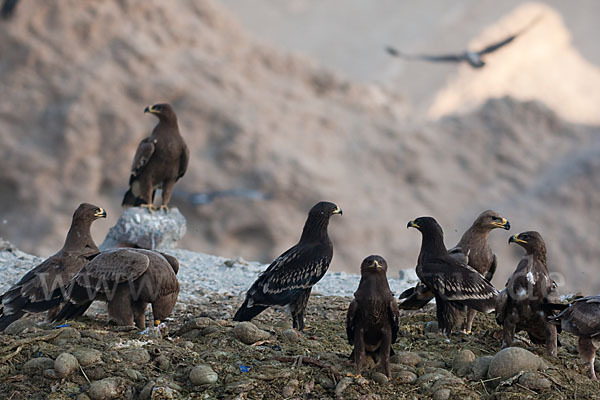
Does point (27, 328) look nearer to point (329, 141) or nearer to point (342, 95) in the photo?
point (329, 141)

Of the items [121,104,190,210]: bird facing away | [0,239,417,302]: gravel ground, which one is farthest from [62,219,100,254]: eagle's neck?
[121,104,190,210]: bird facing away

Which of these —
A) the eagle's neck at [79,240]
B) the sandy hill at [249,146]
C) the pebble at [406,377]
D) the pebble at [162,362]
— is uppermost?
the sandy hill at [249,146]

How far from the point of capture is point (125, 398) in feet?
14.5

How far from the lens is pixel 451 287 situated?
5.86m

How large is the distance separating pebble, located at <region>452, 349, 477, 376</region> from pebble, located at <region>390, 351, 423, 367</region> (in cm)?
25

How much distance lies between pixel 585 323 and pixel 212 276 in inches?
181

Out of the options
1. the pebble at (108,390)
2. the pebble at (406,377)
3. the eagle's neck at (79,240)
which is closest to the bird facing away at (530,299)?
the pebble at (406,377)

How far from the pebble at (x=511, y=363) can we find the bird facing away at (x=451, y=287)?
104cm

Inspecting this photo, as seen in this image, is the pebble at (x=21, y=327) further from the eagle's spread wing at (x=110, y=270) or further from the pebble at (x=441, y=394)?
the pebble at (x=441, y=394)

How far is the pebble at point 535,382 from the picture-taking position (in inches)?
182

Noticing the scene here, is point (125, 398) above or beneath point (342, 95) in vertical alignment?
beneath

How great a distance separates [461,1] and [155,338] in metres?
22.4

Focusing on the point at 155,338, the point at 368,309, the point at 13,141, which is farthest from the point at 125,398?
the point at 13,141

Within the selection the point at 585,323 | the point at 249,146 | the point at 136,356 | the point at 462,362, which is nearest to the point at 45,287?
the point at 136,356
